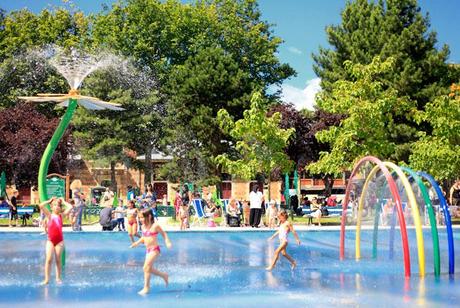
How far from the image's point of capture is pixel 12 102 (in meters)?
52.1

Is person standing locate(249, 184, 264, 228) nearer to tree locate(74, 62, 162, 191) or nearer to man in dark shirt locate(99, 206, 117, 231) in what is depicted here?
man in dark shirt locate(99, 206, 117, 231)

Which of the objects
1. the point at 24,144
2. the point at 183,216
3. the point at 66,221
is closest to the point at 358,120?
the point at 183,216

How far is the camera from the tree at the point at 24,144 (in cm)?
4388

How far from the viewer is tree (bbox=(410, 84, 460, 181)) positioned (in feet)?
104

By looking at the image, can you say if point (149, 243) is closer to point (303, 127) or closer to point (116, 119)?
point (303, 127)

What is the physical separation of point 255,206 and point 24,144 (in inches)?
810

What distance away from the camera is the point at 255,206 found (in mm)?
28094

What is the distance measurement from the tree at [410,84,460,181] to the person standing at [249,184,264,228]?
27.6 ft

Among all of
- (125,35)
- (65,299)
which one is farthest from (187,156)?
(65,299)

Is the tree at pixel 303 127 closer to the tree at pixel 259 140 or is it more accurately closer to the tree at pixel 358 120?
the tree at pixel 259 140

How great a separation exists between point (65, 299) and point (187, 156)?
40784 millimetres

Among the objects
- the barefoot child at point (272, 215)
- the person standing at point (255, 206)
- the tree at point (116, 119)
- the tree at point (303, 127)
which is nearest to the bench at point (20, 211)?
the person standing at point (255, 206)

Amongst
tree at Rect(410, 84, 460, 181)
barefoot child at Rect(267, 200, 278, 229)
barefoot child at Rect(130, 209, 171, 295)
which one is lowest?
barefoot child at Rect(130, 209, 171, 295)

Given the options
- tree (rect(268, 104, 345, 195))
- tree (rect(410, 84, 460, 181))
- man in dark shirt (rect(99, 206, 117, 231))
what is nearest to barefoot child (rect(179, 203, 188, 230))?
man in dark shirt (rect(99, 206, 117, 231))
